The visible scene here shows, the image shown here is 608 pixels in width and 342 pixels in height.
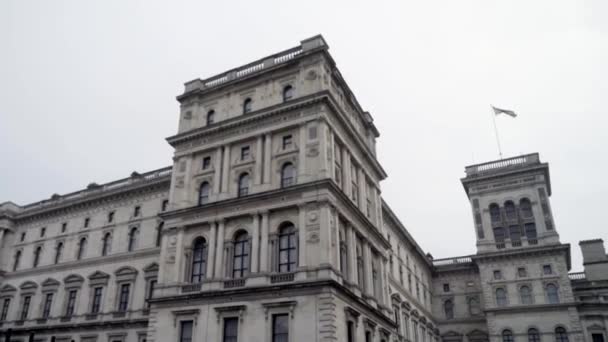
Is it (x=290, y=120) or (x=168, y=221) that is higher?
(x=290, y=120)

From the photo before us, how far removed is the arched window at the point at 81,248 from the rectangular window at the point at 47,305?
15.2ft

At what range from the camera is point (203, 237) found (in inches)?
1475

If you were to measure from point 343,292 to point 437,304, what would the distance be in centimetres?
4415

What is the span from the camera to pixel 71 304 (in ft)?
164

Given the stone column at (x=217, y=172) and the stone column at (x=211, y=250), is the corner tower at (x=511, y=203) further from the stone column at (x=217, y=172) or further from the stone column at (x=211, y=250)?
the stone column at (x=211, y=250)

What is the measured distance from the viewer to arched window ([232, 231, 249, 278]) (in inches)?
1382

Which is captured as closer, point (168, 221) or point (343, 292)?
point (343, 292)

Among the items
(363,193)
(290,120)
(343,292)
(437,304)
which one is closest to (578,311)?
(437,304)

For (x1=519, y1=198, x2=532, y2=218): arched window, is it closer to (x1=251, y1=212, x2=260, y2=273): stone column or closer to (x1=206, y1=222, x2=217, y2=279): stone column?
(x1=251, y1=212, x2=260, y2=273): stone column

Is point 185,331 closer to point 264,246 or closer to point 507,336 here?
point 264,246

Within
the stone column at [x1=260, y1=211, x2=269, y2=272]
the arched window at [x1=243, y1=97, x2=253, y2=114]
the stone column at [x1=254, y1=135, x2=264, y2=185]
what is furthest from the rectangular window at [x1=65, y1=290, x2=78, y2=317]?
the arched window at [x1=243, y1=97, x2=253, y2=114]

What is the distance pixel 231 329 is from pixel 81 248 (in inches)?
1069

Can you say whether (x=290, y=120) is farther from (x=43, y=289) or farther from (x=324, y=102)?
(x=43, y=289)

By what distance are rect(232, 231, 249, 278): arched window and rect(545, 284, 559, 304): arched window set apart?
139ft
